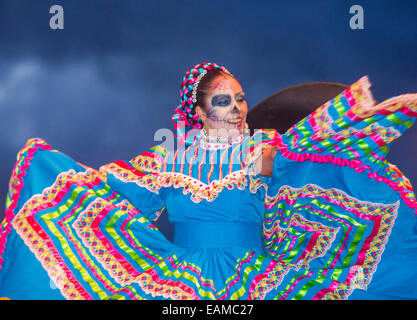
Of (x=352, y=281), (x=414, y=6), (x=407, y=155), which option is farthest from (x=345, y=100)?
(x=414, y=6)

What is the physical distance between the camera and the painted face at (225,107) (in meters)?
1.83

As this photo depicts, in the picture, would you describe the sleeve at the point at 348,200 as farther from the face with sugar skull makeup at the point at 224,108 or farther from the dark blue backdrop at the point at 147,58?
the dark blue backdrop at the point at 147,58

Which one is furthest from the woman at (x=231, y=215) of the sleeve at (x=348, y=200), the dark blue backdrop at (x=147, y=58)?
the dark blue backdrop at (x=147, y=58)

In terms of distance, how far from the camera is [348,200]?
5.13 feet

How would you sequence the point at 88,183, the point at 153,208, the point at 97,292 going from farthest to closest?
the point at 153,208 < the point at 88,183 < the point at 97,292

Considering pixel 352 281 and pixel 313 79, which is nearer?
pixel 352 281

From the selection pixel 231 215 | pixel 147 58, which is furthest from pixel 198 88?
pixel 147 58

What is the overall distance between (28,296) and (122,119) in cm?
114

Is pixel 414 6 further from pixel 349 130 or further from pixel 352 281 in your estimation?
pixel 352 281

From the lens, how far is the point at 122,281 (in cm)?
157

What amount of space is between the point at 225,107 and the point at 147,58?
752mm

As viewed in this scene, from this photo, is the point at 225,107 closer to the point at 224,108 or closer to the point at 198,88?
the point at 224,108

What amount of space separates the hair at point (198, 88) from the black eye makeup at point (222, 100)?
0.05 metres

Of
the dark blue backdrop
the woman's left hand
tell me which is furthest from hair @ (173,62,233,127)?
the dark blue backdrop
